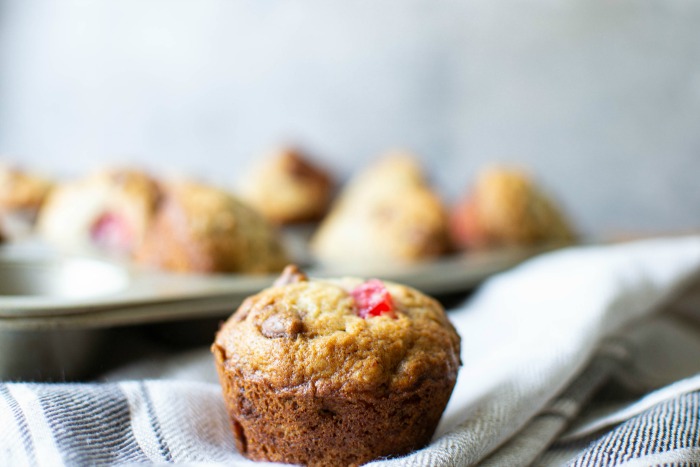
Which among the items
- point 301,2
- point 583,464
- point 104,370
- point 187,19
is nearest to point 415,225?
point 104,370

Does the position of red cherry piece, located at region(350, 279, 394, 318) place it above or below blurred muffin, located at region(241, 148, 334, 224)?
above

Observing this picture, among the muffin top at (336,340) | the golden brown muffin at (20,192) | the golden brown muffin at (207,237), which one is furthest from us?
the golden brown muffin at (20,192)

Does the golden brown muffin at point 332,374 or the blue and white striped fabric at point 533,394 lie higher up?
the golden brown muffin at point 332,374

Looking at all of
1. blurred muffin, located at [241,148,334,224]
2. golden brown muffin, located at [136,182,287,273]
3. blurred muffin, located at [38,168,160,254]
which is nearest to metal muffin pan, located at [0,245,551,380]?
golden brown muffin, located at [136,182,287,273]

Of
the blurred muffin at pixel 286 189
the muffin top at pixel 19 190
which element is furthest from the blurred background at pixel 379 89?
the muffin top at pixel 19 190

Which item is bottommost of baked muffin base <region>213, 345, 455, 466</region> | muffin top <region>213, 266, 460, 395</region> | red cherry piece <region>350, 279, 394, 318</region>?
baked muffin base <region>213, 345, 455, 466</region>

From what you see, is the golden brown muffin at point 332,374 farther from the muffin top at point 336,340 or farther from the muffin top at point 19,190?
the muffin top at point 19,190

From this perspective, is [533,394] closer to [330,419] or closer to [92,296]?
[330,419]

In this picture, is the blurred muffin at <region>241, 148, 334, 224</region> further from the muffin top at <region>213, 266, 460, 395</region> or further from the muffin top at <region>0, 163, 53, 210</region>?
the muffin top at <region>213, 266, 460, 395</region>
